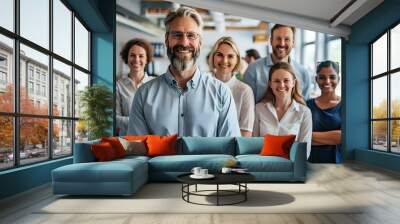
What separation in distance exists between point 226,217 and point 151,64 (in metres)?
5.26

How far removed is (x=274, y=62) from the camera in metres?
8.73

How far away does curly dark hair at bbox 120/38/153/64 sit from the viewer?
28.1 feet

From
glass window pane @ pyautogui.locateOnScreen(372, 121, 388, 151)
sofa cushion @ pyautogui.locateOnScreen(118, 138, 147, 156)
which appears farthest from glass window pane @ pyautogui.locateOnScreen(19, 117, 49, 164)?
glass window pane @ pyautogui.locateOnScreen(372, 121, 388, 151)

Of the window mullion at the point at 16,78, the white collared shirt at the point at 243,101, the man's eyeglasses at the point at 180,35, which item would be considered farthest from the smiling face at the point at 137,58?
the window mullion at the point at 16,78

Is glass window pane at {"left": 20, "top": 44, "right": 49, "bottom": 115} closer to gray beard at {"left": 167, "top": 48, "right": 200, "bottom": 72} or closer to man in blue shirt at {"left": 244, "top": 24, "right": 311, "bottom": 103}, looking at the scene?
gray beard at {"left": 167, "top": 48, "right": 200, "bottom": 72}

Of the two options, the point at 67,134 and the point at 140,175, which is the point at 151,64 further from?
the point at 140,175

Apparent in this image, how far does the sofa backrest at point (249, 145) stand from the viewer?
6.88 metres

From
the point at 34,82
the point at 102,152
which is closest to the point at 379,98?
the point at 102,152

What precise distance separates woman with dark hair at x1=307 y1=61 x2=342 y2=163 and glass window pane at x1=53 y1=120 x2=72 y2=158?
519cm

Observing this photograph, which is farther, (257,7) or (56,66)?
(257,7)

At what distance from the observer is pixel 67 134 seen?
24.2 ft

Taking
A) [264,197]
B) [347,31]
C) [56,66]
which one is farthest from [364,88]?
[56,66]

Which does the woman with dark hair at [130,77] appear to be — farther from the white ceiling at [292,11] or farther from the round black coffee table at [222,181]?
the round black coffee table at [222,181]

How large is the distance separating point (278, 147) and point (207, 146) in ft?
4.06
